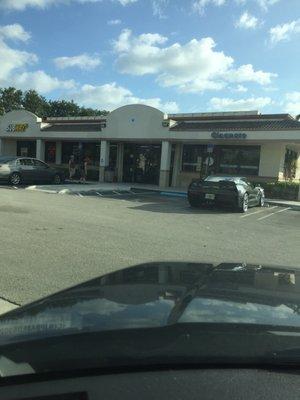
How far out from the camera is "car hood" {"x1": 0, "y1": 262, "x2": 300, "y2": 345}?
1975 mm

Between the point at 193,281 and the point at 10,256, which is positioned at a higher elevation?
the point at 193,281

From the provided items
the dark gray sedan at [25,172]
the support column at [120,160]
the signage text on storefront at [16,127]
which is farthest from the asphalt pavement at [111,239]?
the signage text on storefront at [16,127]

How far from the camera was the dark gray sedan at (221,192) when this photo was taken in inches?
714

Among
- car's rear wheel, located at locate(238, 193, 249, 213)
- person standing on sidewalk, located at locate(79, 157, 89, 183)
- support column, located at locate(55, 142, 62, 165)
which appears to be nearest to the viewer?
car's rear wheel, located at locate(238, 193, 249, 213)

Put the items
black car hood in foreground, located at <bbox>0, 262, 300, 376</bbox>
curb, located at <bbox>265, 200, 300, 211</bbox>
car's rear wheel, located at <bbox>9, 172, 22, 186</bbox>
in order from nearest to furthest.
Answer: black car hood in foreground, located at <bbox>0, 262, 300, 376</bbox>, curb, located at <bbox>265, 200, 300, 211</bbox>, car's rear wheel, located at <bbox>9, 172, 22, 186</bbox>

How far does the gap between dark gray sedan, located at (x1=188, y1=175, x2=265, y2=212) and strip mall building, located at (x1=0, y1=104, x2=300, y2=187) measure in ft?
21.3

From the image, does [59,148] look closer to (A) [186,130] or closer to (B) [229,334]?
(A) [186,130]

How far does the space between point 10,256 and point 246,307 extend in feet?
21.3

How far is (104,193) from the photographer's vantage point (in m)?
23.9

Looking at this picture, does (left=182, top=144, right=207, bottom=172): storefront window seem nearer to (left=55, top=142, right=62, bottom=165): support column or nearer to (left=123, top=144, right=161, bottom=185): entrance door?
(left=123, top=144, right=161, bottom=185): entrance door

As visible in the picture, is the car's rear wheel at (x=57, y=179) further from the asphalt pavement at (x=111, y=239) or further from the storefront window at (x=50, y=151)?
the asphalt pavement at (x=111, y=239)

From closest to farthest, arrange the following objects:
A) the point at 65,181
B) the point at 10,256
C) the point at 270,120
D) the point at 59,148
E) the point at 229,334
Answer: the point at 229,334 < the point at 10,256 < the point at 270,120 < the point at 65,181 < the point at 59,148

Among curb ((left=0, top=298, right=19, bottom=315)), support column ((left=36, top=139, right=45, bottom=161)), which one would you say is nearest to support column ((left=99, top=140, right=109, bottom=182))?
support column ((left=36, top=139, right=45, bottom=161))

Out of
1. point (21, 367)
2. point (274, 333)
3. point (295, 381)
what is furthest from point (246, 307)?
point (21, 367)
